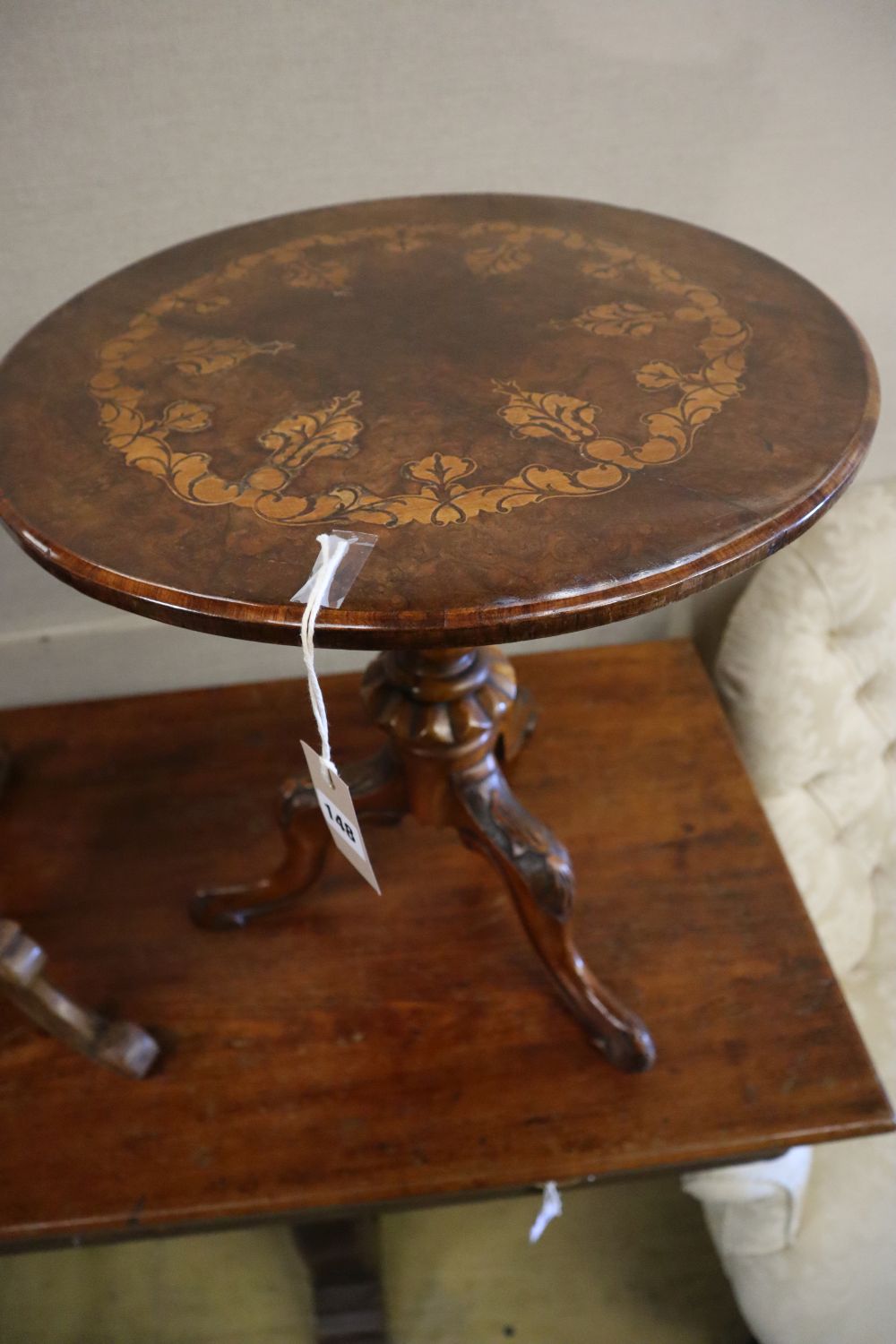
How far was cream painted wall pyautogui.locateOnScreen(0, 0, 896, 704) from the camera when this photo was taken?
75cm

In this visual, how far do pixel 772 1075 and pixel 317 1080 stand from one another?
1.10ft

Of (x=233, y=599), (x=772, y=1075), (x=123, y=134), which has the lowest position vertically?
(x=772, y=1075)

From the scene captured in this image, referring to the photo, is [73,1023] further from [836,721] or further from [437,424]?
[836,721]

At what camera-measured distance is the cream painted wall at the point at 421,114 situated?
2.47 feet

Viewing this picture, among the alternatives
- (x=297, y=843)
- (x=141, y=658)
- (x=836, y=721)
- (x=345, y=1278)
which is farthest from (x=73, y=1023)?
(x=836, y=721)

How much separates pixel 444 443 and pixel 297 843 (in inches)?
15.0

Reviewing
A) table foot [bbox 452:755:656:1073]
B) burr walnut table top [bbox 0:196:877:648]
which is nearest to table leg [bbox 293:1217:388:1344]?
table foot [bbox 452:755:656:1073]

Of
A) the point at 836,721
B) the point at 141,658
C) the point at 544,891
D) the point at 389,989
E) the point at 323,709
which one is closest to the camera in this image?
the point at 323,709

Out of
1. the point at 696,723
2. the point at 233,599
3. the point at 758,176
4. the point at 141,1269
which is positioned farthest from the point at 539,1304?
the point at 758,176

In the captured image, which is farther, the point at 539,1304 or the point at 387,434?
the point at 539,1304

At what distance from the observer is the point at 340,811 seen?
0.50 meters

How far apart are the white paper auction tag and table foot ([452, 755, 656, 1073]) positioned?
0.55 ft

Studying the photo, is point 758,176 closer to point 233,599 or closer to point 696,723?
point 696,723

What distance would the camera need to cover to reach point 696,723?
0.99m
